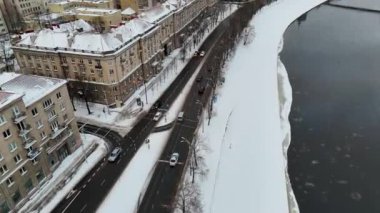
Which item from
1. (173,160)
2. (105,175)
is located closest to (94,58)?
(105,175)

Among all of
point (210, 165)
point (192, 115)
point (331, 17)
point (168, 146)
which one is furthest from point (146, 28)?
point (331, 17)

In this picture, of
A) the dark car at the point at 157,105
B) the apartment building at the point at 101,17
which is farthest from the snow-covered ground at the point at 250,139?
the apartment building at the point at 101,17

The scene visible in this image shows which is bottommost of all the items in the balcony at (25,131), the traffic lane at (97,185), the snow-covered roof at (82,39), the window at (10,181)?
the traffic lane at (97,185)

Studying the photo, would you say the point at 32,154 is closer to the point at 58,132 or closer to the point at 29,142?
the point at 29,142

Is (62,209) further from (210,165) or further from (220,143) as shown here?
(220,143)

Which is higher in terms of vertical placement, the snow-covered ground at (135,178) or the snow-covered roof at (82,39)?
the snow-covered roof at (82,39)

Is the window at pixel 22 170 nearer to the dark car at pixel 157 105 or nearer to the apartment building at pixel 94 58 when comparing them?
the apartment building at pixel 94 58

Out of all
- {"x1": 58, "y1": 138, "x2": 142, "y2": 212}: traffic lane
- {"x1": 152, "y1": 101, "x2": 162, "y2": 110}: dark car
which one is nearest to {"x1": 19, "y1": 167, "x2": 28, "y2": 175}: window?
{"x1": 58, "y1": 138, "x2": 142, "y2": 212}: traffic lane
